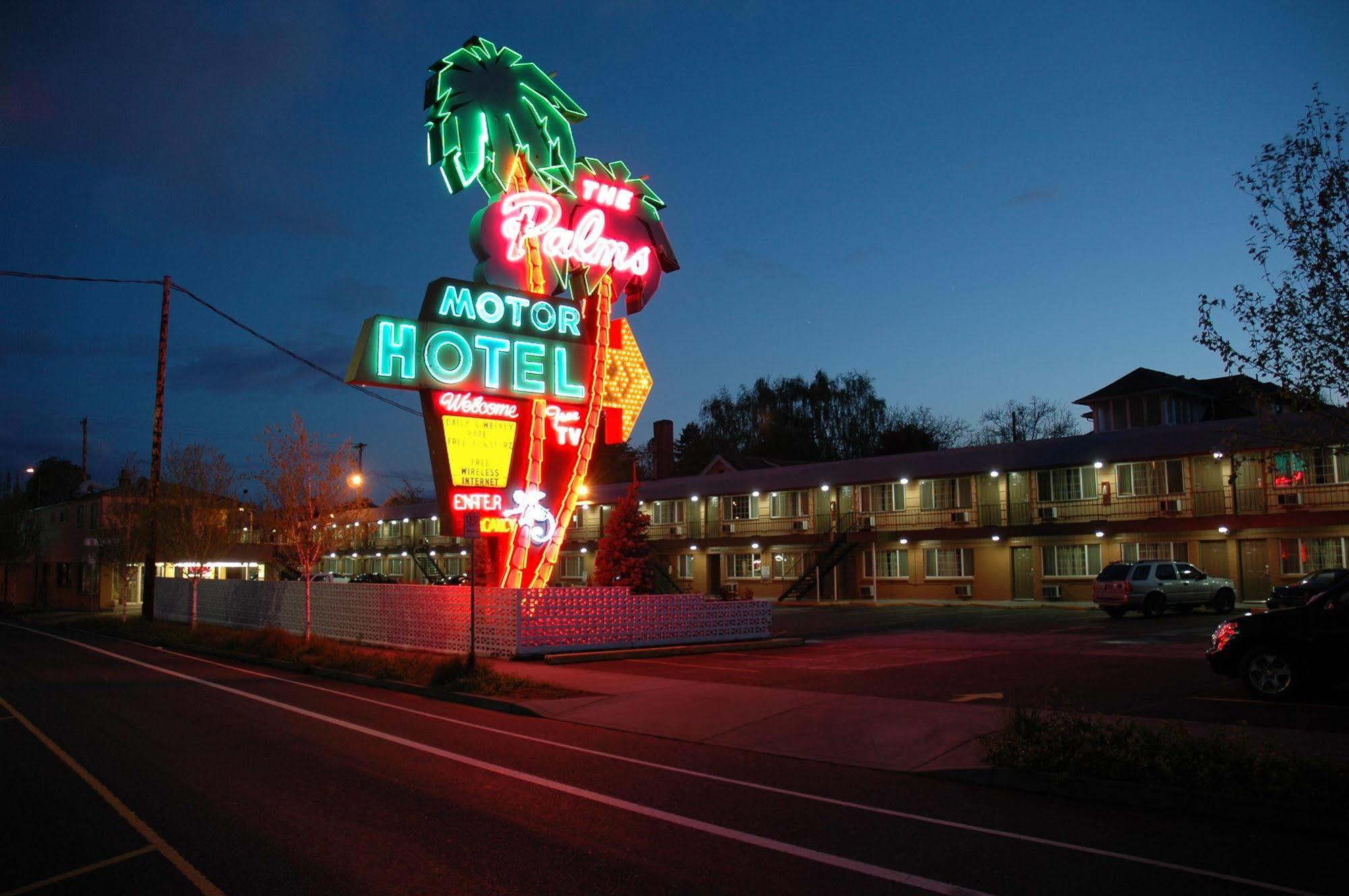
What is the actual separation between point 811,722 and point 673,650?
10112 millimetres

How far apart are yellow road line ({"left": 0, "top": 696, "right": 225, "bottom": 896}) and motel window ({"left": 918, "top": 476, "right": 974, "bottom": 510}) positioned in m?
36.9

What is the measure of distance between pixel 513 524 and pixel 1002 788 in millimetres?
15924

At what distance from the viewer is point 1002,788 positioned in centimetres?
952

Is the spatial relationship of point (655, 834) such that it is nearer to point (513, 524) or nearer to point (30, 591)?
point (513, 524)

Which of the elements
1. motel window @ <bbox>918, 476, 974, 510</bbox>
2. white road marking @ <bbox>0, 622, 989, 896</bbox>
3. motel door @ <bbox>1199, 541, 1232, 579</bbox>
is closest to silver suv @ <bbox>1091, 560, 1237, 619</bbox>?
motel door @ <bbox>1199, 541, 1232, 579</bbox>

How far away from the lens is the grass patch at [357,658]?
649 inches

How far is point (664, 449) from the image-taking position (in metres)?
62.6

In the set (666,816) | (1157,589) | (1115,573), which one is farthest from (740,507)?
(666,816)

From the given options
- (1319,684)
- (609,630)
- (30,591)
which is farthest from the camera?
(30,591)

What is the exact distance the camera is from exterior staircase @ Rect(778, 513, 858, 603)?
45.9 meters

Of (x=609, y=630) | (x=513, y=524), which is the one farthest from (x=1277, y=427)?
(x=513, y=524)

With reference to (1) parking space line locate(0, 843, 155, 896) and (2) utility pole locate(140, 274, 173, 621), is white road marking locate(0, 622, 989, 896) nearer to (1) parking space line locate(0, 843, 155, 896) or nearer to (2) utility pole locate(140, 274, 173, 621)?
(1) parking space line locate(0, 843, 155, 896)

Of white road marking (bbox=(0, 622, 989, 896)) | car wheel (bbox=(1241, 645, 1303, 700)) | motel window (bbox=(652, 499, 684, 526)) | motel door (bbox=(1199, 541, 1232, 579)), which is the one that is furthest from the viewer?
motel window (bbox=(652, 499, 684, 526))

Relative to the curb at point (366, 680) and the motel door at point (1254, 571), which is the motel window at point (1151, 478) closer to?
the motel door at point (1254, 571)
